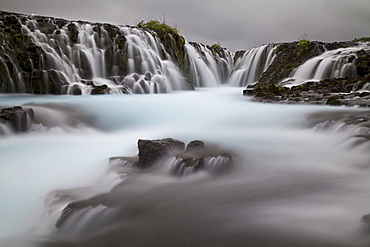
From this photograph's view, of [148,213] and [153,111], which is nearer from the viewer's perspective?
[148,213]

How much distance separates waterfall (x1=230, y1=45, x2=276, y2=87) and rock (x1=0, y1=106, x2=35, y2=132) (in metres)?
16.8

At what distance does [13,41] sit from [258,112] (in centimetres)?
908

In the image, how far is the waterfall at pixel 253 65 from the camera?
19.6 meters

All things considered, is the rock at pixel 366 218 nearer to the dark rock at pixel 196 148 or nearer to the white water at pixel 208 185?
the white water at pixel 208 185

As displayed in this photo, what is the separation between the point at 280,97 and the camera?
9.56 m

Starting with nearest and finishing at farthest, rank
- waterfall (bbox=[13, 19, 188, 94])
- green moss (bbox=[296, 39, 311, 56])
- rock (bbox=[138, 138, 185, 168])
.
Answer: rock (bbox=[138, 138, 185, 168]) < waterfall (bbox=[13, 19, 188, 94]) < green moss (bbox=[296, 39, 311, 56])

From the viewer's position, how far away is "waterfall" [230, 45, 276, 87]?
1962 cm

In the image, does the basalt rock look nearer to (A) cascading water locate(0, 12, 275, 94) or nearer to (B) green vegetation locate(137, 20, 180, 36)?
(A) cascading water locate(0, 12, 275, 94)

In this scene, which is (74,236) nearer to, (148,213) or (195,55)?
(148,213)

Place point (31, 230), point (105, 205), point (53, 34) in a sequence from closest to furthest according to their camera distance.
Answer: point (31, 230), point (105, 205), point (53, 34)

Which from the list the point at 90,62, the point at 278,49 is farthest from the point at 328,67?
the point at 90,62

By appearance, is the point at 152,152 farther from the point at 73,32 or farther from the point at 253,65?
the point at 253,65

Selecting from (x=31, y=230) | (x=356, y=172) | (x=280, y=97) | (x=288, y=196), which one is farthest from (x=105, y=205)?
(x=280, y=97)

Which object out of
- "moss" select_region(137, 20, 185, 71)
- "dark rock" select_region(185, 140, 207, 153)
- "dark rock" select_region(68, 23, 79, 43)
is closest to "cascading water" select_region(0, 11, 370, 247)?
"dark rock" select_region(185, 140, 207, 153)
